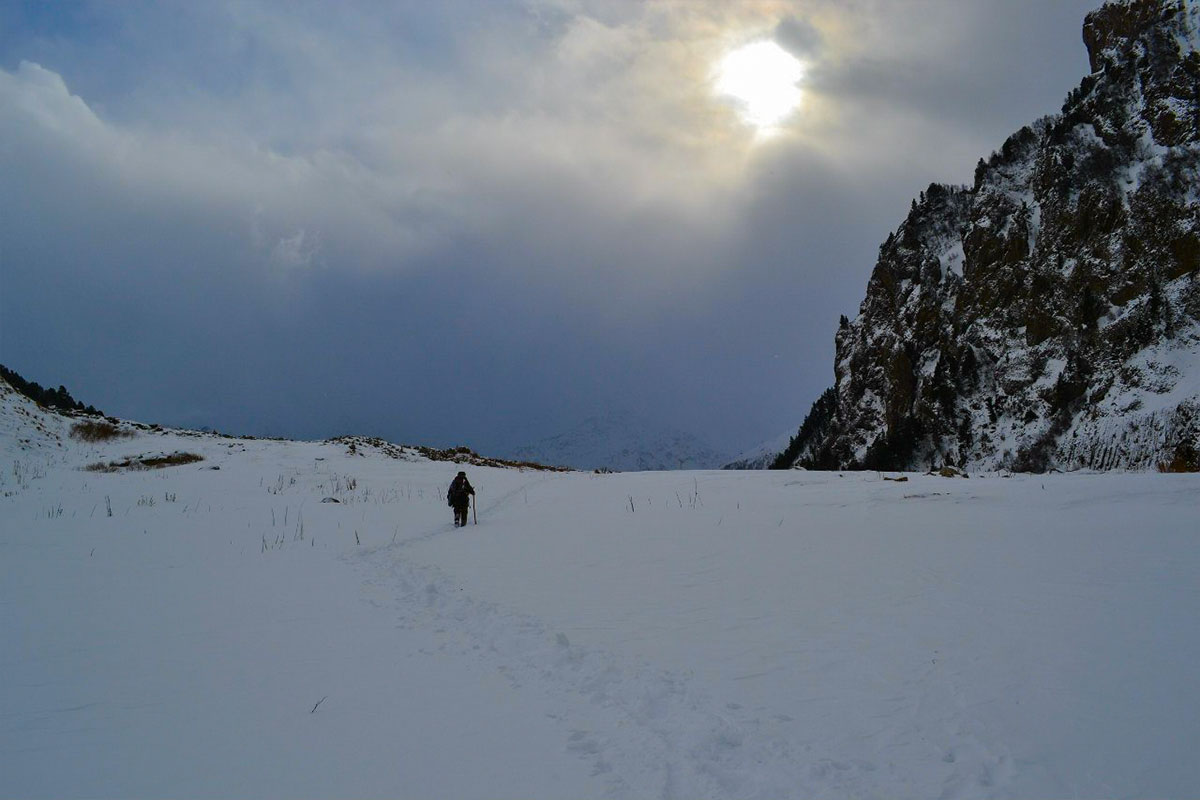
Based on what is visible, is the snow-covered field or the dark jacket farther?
the dark jacket

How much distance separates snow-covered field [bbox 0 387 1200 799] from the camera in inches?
139

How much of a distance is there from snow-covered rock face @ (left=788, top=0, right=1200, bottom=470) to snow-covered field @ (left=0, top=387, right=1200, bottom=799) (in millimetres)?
35163

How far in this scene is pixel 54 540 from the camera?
34.4ft

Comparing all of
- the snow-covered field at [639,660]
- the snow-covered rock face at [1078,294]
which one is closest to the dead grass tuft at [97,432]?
the snow-covered field at [639,660]

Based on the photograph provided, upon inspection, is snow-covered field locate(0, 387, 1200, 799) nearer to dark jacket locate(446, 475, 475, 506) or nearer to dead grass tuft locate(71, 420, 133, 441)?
dark jacket locate(446, 475, 475, 506)

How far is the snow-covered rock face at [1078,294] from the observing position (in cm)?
3925

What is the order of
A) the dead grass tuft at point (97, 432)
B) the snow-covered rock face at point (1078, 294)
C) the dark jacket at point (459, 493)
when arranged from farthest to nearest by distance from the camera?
the snow-covered rock face at point (1078, 294) < the dead grass tuft at point (97, 432) < the dark jacket at point (459, 493)

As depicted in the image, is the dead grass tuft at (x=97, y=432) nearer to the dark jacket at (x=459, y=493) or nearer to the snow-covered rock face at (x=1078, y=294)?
the dark jacket at (x=459, y=493)

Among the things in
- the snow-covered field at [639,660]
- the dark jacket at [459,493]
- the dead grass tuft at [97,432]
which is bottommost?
the snow-covered field at [639,660]

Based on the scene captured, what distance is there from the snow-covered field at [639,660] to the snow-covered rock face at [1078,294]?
35163mm

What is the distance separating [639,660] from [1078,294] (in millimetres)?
57128

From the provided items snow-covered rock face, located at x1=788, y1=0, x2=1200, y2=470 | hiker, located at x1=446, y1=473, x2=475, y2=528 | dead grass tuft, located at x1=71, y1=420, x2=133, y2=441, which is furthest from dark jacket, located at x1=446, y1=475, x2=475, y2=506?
snow-covered rock face, located at x1=788, y1=0, x2=1200, y2=470

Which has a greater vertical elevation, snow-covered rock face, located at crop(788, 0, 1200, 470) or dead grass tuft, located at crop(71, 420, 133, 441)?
snow-covered rock face, located at crop(788, 0, 1200, 470)

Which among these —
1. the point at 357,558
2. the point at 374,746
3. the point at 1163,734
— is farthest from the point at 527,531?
the point at 1163,734
